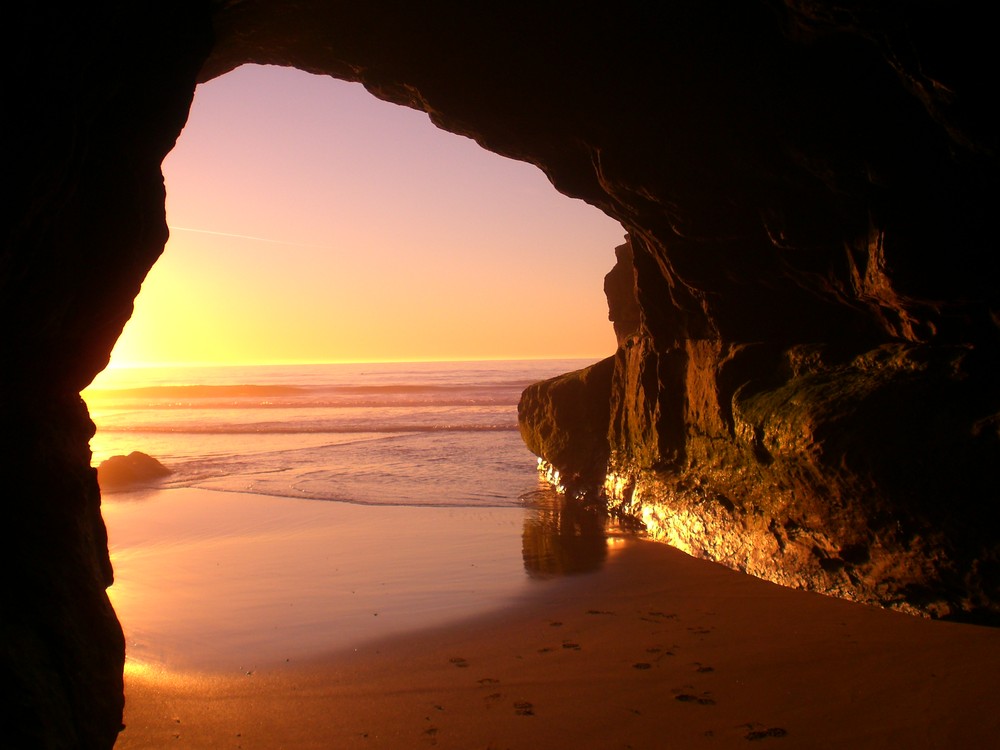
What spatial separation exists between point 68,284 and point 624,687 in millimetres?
4323

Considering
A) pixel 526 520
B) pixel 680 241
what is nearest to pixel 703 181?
pixel 680 241

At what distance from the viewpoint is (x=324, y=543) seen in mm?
9273

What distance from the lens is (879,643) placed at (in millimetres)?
5375

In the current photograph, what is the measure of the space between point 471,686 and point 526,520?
5.52 m

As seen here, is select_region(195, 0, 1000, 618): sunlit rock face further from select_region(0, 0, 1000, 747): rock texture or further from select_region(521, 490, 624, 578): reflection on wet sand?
select_region(521, 490, 624, 578): reflection on wet sand

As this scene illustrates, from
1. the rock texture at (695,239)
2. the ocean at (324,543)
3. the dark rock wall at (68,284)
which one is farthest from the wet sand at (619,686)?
the dark rock wall at (68,284)

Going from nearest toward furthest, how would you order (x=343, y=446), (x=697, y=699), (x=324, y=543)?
(x=697, y=699)
(x=324, y=543)
(x=343, y=446)

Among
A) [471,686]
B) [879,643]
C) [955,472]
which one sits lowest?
[471,686]

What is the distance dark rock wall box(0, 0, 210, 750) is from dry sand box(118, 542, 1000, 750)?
3.90 ft

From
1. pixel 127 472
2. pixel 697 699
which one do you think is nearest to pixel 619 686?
pixel 697 699

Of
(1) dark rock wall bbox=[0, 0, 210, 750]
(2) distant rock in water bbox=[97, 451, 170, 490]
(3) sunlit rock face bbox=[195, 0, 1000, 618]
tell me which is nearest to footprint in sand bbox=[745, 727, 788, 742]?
(3) sunlit rock face bbox=[195, 0, 1000, 618]

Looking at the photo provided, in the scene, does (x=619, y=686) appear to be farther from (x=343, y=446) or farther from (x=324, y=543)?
(x=343, y=446)

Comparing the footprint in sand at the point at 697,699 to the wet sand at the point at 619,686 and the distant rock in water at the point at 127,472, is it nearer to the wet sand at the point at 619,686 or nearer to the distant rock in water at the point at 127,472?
the wet sand at the point at 619,686

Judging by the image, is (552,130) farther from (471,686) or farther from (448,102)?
(471,686)
